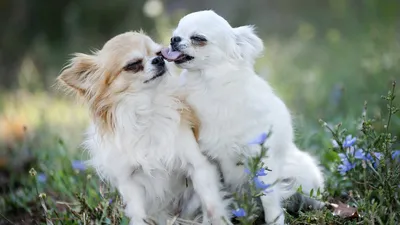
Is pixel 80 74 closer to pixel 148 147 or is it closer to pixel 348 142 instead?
pixel 148 147

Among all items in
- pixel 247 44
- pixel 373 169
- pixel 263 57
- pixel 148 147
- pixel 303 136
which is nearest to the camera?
pixel 373 169

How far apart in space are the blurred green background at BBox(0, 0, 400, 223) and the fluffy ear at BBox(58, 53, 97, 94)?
1051 mm

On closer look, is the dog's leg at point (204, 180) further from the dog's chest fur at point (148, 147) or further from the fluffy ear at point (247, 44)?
the fluffy ear at point (247, 44)

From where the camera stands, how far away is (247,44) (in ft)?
13.4

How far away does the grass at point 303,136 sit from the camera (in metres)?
3.74

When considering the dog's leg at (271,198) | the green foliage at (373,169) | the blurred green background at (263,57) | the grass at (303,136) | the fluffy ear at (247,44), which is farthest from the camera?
the blurred green background at (263,57)

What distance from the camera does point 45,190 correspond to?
527 centimetres

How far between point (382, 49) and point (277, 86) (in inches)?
45.0

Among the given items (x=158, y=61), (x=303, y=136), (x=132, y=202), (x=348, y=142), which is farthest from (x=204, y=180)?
(x=303, y=136)

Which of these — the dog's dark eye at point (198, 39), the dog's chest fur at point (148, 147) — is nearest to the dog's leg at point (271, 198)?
the dog's chest fur at point (148, 147)

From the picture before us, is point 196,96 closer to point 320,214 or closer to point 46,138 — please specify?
point 320,214

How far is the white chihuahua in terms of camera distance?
153 inches

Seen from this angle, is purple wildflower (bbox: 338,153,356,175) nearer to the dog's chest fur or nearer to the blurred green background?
the dog's chest fur

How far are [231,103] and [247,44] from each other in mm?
408
